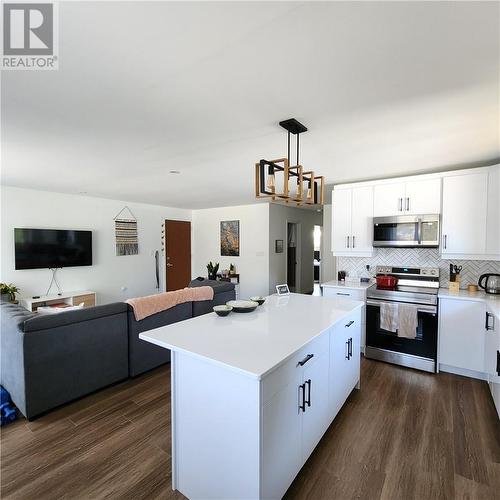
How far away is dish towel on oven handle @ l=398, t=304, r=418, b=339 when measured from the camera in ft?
10.2

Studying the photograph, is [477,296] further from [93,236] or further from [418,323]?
[93,236]

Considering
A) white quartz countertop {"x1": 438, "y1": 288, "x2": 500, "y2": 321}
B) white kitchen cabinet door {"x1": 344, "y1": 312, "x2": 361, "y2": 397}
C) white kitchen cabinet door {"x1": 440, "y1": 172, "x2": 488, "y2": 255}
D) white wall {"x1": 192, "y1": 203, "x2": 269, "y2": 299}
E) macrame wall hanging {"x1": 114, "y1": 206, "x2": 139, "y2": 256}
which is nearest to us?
white kitchen cabinet door {"x1": 344, "y1": 312, "x2": 361, "y2": 397}

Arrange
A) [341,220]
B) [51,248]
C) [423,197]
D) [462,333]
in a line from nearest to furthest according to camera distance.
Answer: [462,333] → [423,197] → [341,220] → [51,248]

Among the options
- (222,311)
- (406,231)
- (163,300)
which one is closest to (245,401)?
(222,311)

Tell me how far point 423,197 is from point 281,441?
315cm

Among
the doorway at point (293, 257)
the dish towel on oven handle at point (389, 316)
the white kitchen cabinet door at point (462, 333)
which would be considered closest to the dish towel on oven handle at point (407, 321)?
the dish towel on oven handle at point (389, 316)

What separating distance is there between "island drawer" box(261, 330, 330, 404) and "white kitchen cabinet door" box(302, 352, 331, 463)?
46 millimetres

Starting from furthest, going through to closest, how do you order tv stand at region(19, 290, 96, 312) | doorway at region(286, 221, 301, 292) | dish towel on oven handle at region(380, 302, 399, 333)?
doorway at region(286, 221, 301, 292) → tv stand at region(19, 290, 96, 312) → dish towel on oven handle at region(380, 302, 399, 333)

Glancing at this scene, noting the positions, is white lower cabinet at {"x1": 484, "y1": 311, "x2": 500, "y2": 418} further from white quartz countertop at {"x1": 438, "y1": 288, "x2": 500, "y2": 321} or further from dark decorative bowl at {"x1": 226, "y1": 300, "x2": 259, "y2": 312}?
dark decorative bowl at {"x1": 226, "y1": 300, "x2": 259, "y2": 312}

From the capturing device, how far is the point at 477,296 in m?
3.00

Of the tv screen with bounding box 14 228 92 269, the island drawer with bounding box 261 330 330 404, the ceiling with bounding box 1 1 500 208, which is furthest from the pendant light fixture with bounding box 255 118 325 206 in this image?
the tv screen with bounding box 14 228 92 269

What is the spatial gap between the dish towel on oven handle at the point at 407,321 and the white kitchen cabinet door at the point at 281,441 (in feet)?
6.81

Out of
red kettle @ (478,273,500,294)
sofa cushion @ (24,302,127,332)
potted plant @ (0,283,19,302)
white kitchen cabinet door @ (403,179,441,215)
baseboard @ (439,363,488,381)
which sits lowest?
baseboard @ (439,363,488,381)

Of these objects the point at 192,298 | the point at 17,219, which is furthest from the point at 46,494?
the point at 17,219
